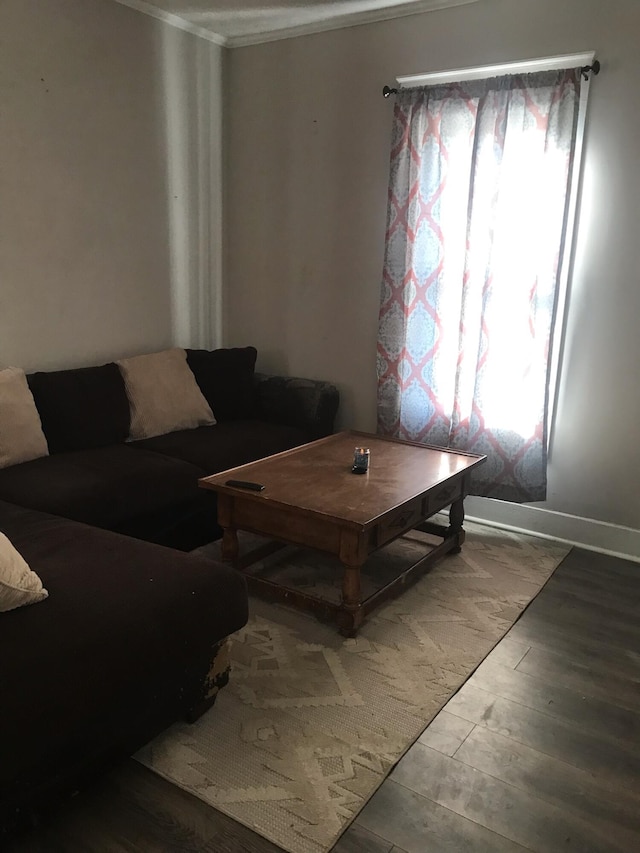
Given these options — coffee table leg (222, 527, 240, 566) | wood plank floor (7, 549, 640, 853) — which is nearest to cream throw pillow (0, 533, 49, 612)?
wood plank floor (7, 549, 640, 853)

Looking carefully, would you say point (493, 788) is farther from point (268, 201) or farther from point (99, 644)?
point (268, 201)

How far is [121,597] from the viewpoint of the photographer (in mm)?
1747

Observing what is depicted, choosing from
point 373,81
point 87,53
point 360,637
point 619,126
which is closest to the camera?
point 360,637

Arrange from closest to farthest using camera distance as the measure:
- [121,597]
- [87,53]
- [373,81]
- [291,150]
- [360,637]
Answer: [121,597]
[360,637]
[87,53]
[373,81]
[291,150]

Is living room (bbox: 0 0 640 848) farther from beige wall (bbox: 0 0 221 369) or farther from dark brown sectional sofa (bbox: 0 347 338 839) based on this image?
dark brown sectional sofa (bbox: 0 347 338 839)

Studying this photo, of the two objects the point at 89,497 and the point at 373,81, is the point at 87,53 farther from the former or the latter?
the point at 89,497

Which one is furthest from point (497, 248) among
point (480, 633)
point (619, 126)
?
point (480, 633)

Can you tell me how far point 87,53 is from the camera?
337 centimetres

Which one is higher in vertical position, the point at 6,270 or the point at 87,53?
the point at 87,53

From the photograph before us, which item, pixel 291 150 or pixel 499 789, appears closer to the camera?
pixel 499 789

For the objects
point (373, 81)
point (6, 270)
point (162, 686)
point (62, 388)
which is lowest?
point (162, 686)

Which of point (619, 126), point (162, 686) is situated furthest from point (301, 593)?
point (619, 126)

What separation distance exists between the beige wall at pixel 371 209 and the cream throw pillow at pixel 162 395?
0.76 m

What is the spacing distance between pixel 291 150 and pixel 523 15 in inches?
56.5
